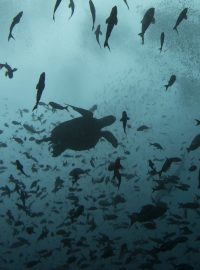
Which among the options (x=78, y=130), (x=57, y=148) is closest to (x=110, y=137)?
(x=78, y=130)

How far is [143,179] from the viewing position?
5150 centimetres

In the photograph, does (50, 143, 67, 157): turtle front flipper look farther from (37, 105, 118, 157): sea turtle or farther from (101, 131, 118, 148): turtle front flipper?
(101, 131, 118, 148): turtle front flipper

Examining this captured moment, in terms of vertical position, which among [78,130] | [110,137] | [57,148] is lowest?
[57,148]

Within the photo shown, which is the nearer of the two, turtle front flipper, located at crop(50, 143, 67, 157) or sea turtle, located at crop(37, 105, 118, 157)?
turtle front flipper, located at crop(50, 143, 67, 157)

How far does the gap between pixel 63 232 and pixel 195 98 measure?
48.4m

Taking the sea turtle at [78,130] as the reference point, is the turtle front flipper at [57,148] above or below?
below

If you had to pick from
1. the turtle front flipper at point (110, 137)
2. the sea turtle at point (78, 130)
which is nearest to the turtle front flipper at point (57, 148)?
the sea turtle at point (78, 130)

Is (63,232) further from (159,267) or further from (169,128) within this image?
(169,128)

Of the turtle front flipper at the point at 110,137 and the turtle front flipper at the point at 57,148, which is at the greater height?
the turtle front flipper at the point at 110,137

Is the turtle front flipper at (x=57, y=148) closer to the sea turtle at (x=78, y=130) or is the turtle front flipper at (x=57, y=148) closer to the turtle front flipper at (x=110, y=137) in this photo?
the sea turtle at (x=78, y=130)

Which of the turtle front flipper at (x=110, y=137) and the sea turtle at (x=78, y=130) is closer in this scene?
the turtle front flipper at (x=110, y=137)

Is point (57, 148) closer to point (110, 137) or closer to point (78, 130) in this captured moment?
point (78, 130)

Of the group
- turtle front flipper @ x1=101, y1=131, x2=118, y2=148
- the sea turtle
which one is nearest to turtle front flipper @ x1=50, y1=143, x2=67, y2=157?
the sea turtle

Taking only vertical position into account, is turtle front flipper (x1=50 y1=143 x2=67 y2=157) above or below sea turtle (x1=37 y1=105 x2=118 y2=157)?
below
